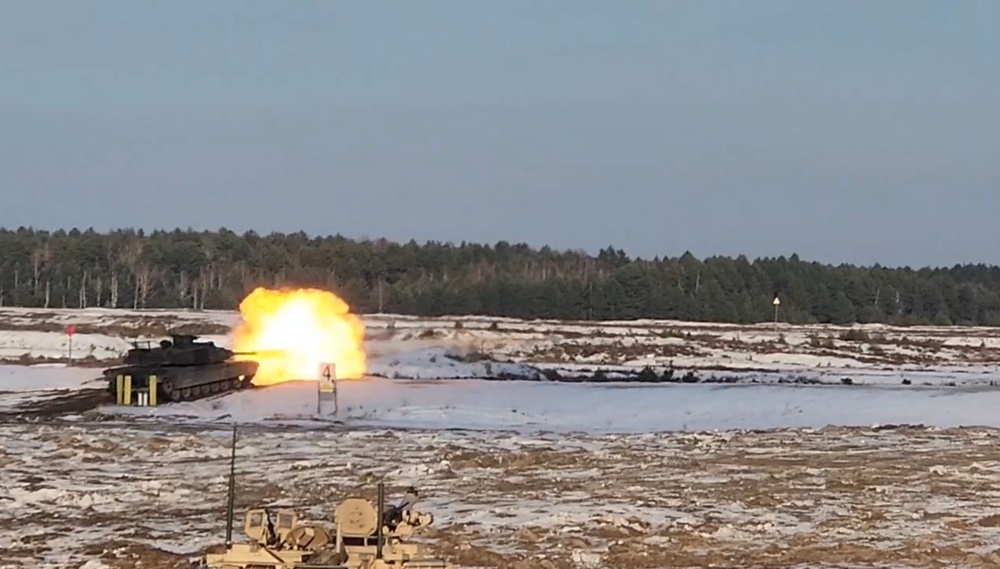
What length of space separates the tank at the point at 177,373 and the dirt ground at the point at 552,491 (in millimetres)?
5567

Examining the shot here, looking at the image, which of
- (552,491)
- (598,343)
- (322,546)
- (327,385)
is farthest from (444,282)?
(322,546)

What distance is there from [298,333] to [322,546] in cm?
3519

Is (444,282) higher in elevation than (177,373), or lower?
higher

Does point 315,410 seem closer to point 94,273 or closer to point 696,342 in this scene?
point 696,342

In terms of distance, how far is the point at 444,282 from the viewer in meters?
103

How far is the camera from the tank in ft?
103

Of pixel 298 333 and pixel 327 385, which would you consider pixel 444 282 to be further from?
pixel 327 385

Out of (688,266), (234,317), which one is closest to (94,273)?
(234,317)

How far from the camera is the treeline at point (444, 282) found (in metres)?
94.8

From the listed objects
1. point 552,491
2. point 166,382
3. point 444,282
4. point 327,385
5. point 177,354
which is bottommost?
point 552,491

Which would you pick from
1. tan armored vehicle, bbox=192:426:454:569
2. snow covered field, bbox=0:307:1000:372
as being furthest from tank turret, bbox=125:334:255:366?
tan armored vehicle, bbox=192:426:454:569

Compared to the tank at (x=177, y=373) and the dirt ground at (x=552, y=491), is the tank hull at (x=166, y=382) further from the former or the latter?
the dirt ground at (x=552, y=491)

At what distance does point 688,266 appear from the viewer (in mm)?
114625

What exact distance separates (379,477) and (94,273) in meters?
100
